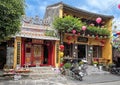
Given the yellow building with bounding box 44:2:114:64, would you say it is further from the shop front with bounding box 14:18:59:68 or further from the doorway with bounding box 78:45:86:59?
the shop front with bounding box 14:18:59:68

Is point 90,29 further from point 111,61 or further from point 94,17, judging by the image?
point 111,61

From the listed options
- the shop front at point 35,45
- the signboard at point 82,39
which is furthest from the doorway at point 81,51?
the shop front at point 35,45

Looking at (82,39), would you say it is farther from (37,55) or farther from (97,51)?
(37,55)

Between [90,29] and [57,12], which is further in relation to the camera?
[90,29]

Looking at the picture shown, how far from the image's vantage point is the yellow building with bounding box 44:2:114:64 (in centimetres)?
2123

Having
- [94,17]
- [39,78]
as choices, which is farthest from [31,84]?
[94,17]

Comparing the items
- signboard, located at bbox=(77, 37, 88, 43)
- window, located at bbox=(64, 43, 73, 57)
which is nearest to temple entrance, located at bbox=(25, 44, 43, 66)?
window, located at bbox=(64, 43, 73, 57)

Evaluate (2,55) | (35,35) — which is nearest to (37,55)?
(35,35)

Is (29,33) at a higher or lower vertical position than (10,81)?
higher

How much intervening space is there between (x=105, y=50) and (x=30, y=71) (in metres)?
10.2

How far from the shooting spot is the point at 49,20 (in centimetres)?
2125

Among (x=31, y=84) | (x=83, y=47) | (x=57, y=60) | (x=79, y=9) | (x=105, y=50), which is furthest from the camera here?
(x=105, y=50)

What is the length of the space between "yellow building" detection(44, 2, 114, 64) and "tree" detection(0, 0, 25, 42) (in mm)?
8697

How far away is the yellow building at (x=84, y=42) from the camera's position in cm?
2123
